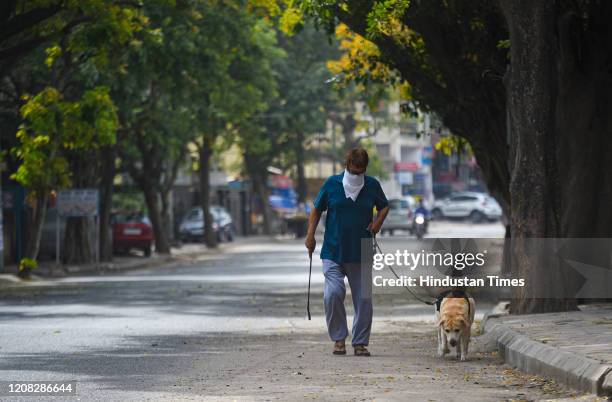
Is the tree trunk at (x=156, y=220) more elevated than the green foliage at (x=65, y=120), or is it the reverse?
the green foliage at (x=65, y=120)

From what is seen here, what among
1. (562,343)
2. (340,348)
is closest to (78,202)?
(340,348)

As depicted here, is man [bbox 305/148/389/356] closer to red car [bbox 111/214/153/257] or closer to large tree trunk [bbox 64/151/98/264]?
large tree trunk [bbox 64/151/98/264]

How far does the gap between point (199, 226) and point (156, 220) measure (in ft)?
49.5

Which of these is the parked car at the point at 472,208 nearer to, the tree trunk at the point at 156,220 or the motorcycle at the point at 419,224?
the motorcycle at the point at 419,224

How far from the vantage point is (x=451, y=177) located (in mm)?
→ 120312

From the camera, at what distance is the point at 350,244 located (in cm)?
1303

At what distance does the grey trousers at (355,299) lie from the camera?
13.0m

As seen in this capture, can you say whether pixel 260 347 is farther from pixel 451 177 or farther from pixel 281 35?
pixel 451 177

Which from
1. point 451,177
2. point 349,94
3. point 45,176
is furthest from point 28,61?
point 451,177

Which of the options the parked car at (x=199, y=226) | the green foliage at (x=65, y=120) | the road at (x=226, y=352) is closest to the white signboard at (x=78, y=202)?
the green foliage at (x=65, y=120)

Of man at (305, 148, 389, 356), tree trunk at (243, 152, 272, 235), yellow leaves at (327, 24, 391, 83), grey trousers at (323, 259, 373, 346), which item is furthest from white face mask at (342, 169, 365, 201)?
tree trunk at (243, 152, 272, 235)

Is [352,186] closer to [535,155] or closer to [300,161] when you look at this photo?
[535,155]

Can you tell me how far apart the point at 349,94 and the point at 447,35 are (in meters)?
47.1

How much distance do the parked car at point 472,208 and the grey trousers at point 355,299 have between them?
245 ft
